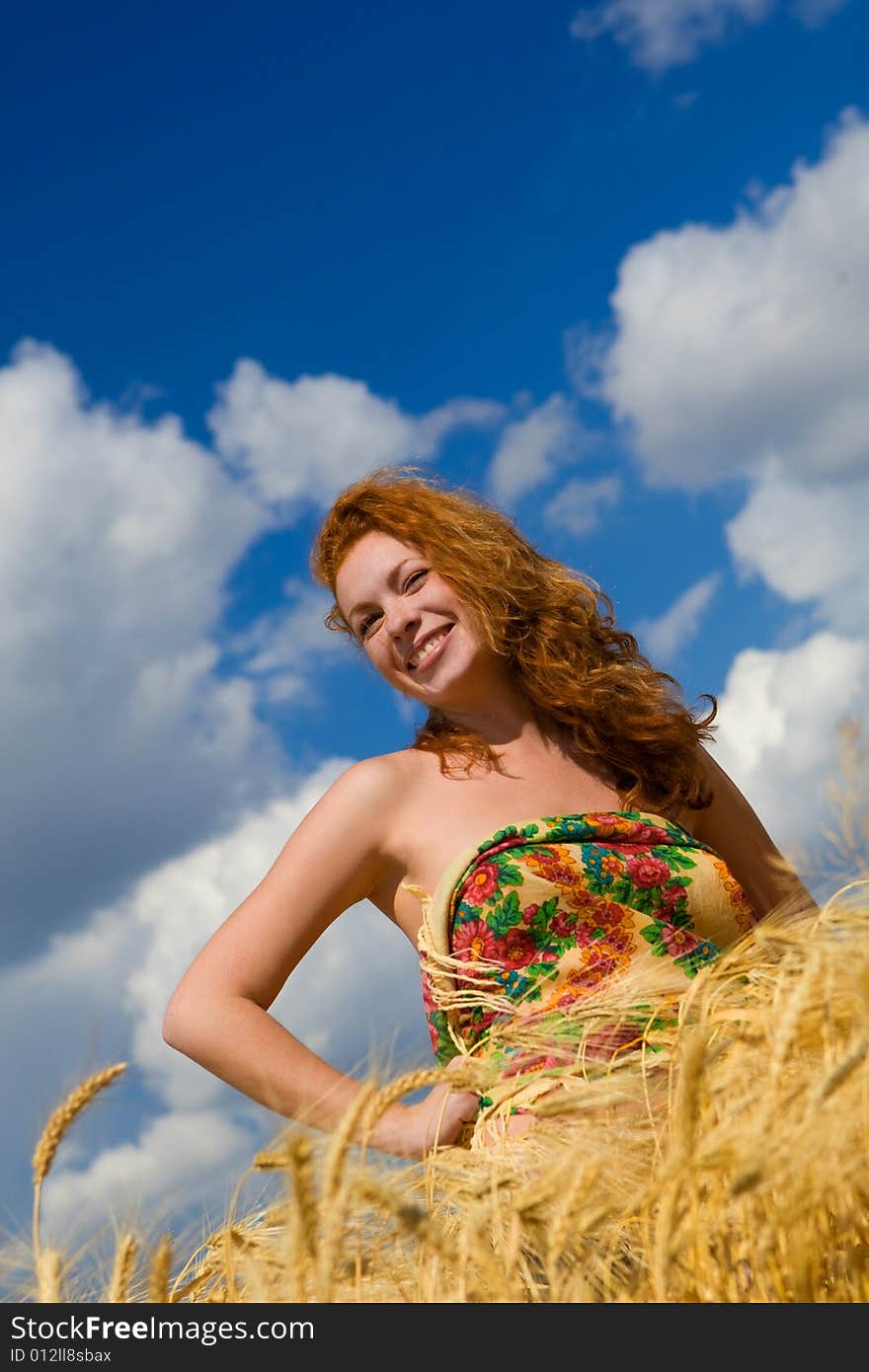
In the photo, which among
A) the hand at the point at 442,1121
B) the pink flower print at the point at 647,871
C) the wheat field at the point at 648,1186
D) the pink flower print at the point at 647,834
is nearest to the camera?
the wheat field at the point at 648,1186

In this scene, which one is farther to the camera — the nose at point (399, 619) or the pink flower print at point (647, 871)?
the nose at point (399, 619)

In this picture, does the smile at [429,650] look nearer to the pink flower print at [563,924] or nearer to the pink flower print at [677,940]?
the pink flower print at [563,924]

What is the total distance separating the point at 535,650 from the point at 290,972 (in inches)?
42.8

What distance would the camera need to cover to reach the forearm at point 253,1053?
206 centimetres

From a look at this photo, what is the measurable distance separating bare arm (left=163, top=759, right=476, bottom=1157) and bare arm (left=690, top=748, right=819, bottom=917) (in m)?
1.04

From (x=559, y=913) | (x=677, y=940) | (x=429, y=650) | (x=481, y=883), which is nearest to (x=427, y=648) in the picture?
(x=429, y=650)

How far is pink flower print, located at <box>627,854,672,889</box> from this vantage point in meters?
2.37

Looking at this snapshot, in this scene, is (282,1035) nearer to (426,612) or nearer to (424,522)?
(426,612)

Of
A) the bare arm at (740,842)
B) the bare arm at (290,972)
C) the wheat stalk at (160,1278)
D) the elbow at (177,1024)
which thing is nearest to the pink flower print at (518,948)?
the bare arm at (290,972)

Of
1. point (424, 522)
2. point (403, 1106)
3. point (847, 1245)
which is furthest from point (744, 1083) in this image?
point (424, 522)

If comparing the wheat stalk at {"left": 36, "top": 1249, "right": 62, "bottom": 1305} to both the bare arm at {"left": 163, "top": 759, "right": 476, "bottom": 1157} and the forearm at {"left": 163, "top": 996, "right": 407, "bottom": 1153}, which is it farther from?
the forearm at {"left": 163, "top": 996, "right": 407, "bottom": 1153}

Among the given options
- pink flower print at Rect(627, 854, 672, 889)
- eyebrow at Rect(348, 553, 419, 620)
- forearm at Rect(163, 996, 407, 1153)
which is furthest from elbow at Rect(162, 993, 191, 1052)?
eyebrow at Rect(348, 553, 419, 620)

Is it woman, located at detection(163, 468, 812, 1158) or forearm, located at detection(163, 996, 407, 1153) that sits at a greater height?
woman, located at detection(163, 468, 812, 1158)

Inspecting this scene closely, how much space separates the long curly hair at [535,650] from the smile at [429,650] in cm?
10
